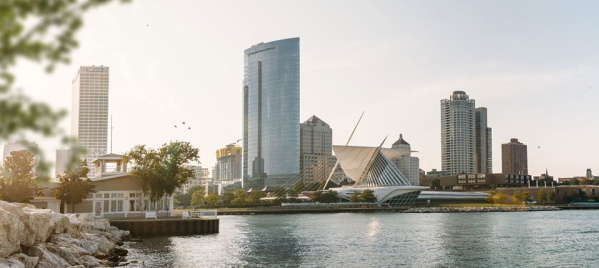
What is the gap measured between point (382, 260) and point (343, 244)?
14.2m

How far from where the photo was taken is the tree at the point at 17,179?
205 ft

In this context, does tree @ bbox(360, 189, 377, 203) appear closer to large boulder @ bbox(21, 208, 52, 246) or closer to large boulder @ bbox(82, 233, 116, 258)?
large boulder @ bbox(82, 233, 116, 258)

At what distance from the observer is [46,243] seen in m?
38.3

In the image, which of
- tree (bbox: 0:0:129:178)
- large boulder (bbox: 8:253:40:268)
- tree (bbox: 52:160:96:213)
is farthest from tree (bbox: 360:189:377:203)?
tree (bbox: 0:0:129:178)

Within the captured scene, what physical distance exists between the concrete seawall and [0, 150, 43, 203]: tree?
10.1m

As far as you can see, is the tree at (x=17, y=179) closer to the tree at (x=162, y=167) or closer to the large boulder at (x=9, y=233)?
the tree at (x=162, y=167)

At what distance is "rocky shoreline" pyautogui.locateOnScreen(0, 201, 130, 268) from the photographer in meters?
31.4

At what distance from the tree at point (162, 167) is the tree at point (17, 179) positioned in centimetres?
1412

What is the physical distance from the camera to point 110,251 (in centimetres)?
4812

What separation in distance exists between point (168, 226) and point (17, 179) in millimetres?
17494

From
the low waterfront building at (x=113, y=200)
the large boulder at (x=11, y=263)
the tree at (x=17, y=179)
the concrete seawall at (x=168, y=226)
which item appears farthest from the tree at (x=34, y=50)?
the low waterfront building at (x=113, y=200)

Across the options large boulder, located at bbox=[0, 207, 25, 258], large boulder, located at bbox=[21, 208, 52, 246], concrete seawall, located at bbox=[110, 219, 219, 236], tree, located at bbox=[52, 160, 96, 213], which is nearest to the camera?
large boulder, located at bbox=[0, 207, 25, 258]

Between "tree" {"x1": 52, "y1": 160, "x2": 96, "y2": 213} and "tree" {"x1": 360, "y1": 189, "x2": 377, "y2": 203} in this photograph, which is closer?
"tree" {"x1": 52, "y1": 160, "x2": 96, "y2": 213}

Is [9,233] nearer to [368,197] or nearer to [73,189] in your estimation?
[73,189]
